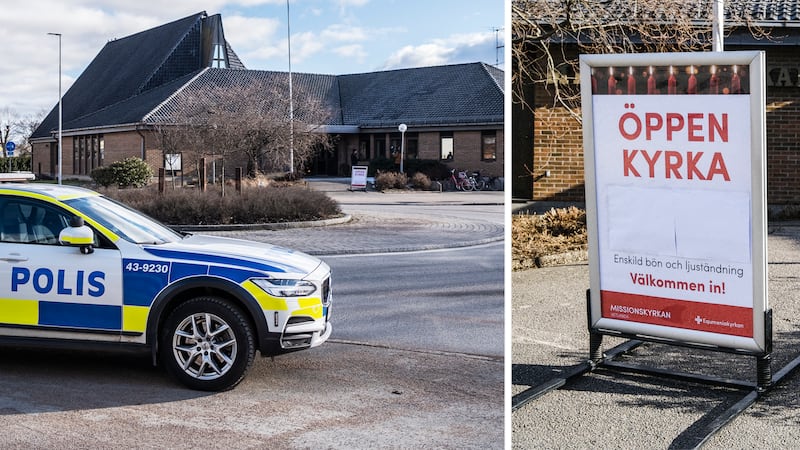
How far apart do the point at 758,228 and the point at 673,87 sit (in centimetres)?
97

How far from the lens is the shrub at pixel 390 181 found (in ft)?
91.5

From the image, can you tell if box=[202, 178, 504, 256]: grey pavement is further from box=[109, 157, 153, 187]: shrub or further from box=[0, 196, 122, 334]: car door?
box=[0, 196, 122, 334]: car door

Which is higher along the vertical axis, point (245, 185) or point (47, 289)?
point (245, 185)

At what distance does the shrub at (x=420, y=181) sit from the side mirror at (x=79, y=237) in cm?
2538

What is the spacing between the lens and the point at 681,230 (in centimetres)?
563

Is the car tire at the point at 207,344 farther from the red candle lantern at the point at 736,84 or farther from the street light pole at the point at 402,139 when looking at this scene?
the street light pole at the point at 402,139

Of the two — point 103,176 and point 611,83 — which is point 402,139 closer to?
point 103,176

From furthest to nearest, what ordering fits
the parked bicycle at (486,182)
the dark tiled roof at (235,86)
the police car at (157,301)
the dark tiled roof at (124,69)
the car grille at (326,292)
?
1. the parked bicycle at (486,182)
2. the dark tiled roof at (235,86)
3. the dark tiled roof at (124,69)
4. the car grille at (326,292)
5. the police car at (157,301)

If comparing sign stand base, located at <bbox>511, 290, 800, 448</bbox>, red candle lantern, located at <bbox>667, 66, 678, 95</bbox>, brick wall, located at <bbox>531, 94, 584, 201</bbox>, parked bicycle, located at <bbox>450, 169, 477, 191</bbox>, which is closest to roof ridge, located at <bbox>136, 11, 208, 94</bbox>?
sign stand base, located at <bbox>511, 290, 800, 448</bbox>

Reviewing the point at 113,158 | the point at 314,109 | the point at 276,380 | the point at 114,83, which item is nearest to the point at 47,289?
the point at 276,380

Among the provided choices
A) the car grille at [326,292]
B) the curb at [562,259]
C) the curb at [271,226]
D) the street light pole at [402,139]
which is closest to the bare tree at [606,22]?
the curb at [562,259]

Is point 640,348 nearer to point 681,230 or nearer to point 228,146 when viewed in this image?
point 681,230

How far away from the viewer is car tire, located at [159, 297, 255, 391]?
17.2 feet

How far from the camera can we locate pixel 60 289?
534cm
